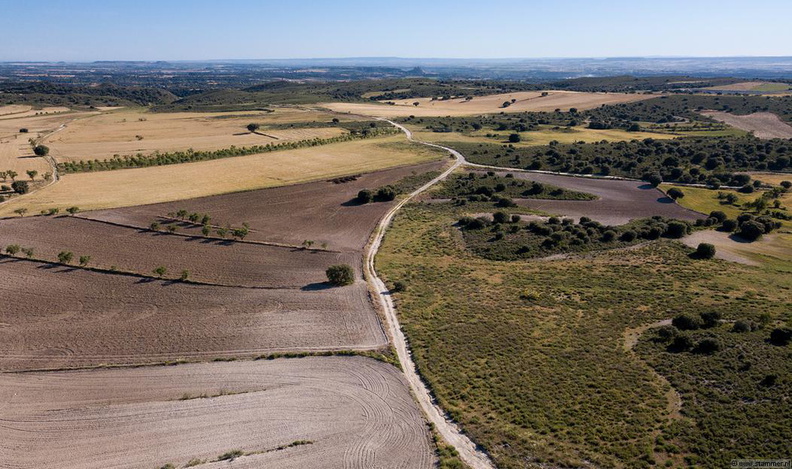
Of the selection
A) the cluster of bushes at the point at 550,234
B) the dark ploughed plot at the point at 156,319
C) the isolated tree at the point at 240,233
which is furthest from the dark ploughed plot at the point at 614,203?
the isolated tree at the point at 240,233

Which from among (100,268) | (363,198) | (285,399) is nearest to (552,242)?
(363,198)

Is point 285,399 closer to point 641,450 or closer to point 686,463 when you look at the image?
point 641,450

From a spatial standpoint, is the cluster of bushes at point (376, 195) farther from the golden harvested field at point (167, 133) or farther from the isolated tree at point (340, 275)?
the golden harvested field at point (167, 133)

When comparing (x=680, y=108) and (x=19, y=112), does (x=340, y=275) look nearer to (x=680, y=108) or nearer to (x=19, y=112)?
(x=680, y=108)

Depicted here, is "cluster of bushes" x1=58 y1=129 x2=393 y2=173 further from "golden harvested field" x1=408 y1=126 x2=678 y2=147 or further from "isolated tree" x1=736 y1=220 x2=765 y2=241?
"isolated tree" x1=736 y1=220 x2=765 y2=241

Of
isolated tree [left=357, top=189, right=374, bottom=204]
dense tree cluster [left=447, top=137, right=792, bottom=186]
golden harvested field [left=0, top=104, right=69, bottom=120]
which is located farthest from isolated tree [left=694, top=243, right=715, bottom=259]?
golden harvested field [left=0, top=104, right=69, bottom=120]
